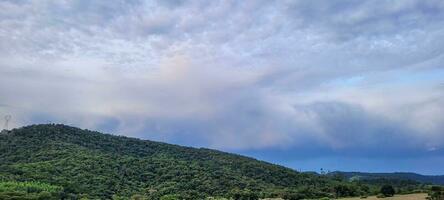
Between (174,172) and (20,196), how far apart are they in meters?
74.3

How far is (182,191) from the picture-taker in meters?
171

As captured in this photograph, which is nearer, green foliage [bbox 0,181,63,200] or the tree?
the tree

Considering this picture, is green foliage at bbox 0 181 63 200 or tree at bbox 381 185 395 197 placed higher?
tree at bbox 381 185 395 197

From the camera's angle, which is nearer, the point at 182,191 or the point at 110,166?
the point at 182,191

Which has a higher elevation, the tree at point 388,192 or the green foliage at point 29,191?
the tree at point 388,192

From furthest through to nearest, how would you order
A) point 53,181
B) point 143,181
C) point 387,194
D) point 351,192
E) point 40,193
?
1. point 143,181
2. point 53,181
3. point 351,192
4. point 40,193
5. point 387,194

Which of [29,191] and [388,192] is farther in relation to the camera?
[29,191]

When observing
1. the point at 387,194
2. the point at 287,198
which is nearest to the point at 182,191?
the point at 287,198

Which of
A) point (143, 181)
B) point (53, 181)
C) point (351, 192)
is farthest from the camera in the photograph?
point (143, 181)

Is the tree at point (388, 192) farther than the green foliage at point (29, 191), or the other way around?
the green foliage at point (29, 191)

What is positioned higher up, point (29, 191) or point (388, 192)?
point (388, 192)

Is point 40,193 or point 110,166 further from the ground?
point 110,166

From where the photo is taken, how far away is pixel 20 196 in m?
134

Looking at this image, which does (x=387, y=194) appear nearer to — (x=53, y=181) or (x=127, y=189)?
(x=127, y=189)
